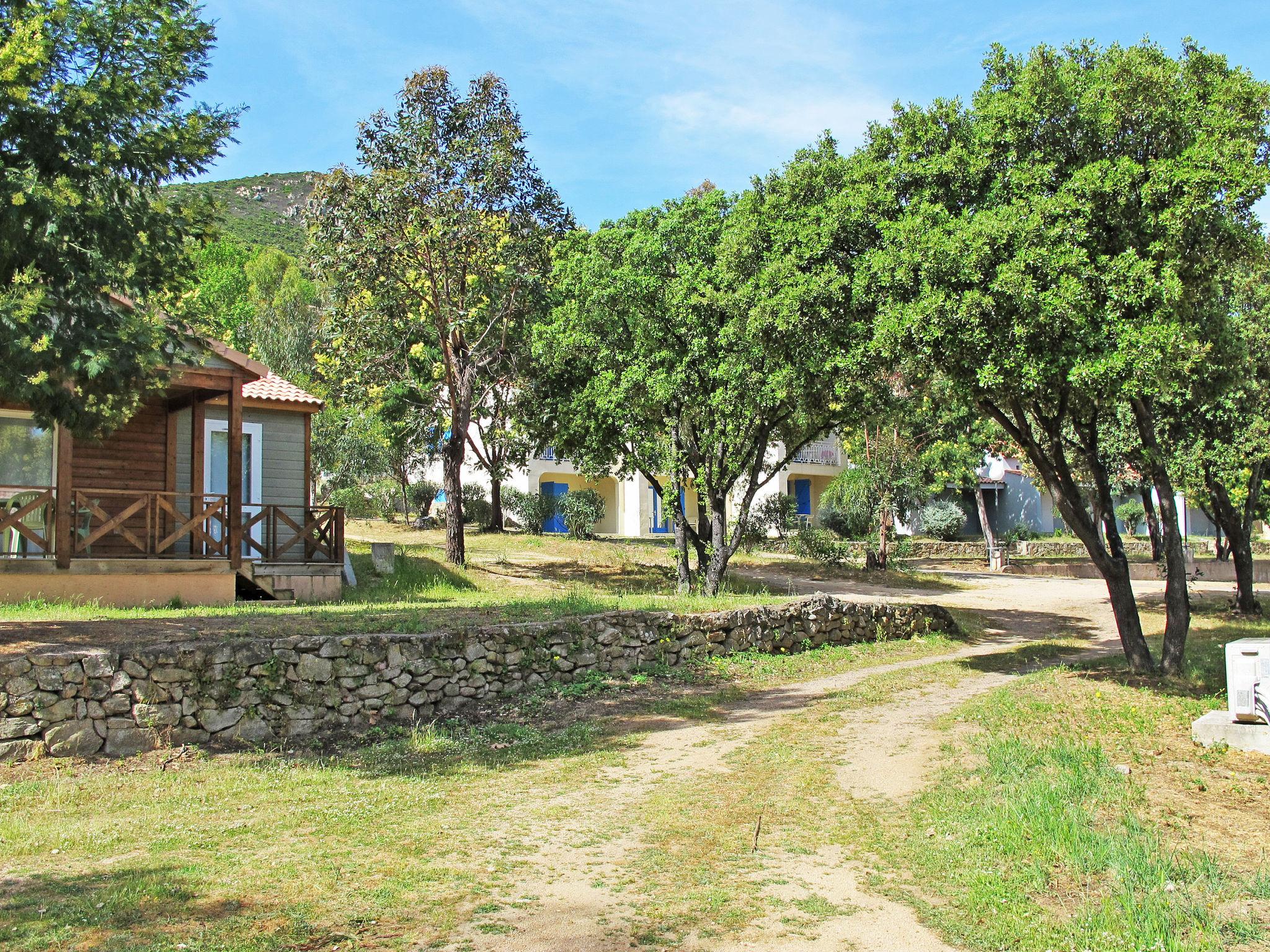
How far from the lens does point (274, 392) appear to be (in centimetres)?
1866

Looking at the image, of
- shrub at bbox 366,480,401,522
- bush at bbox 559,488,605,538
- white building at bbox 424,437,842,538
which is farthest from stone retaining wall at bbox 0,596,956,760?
white building at bbox 424,437,842,538

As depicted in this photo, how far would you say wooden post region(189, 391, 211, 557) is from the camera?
15.8m

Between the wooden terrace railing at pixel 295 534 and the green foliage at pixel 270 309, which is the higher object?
the green foliage at pixel 270 309

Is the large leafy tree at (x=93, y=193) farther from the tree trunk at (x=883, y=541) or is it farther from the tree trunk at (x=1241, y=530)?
the tree trunk at (x=883, y=541)

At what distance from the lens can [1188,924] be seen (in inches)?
199

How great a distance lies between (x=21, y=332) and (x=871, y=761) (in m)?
9.01

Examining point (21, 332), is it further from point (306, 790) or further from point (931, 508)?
point (931, 508)

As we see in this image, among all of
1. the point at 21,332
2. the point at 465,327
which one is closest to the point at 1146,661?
the point at 21,332

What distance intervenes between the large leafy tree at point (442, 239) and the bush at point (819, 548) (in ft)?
41.0

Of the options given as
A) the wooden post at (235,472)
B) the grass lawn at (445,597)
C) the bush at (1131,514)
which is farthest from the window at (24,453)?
the bush at (1131,514)

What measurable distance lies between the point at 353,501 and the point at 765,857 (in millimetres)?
29544

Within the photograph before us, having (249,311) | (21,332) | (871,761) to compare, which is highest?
(249,311)

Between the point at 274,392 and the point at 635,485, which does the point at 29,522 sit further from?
the point at 635,485

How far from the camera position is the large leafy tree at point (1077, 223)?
1123 cm
